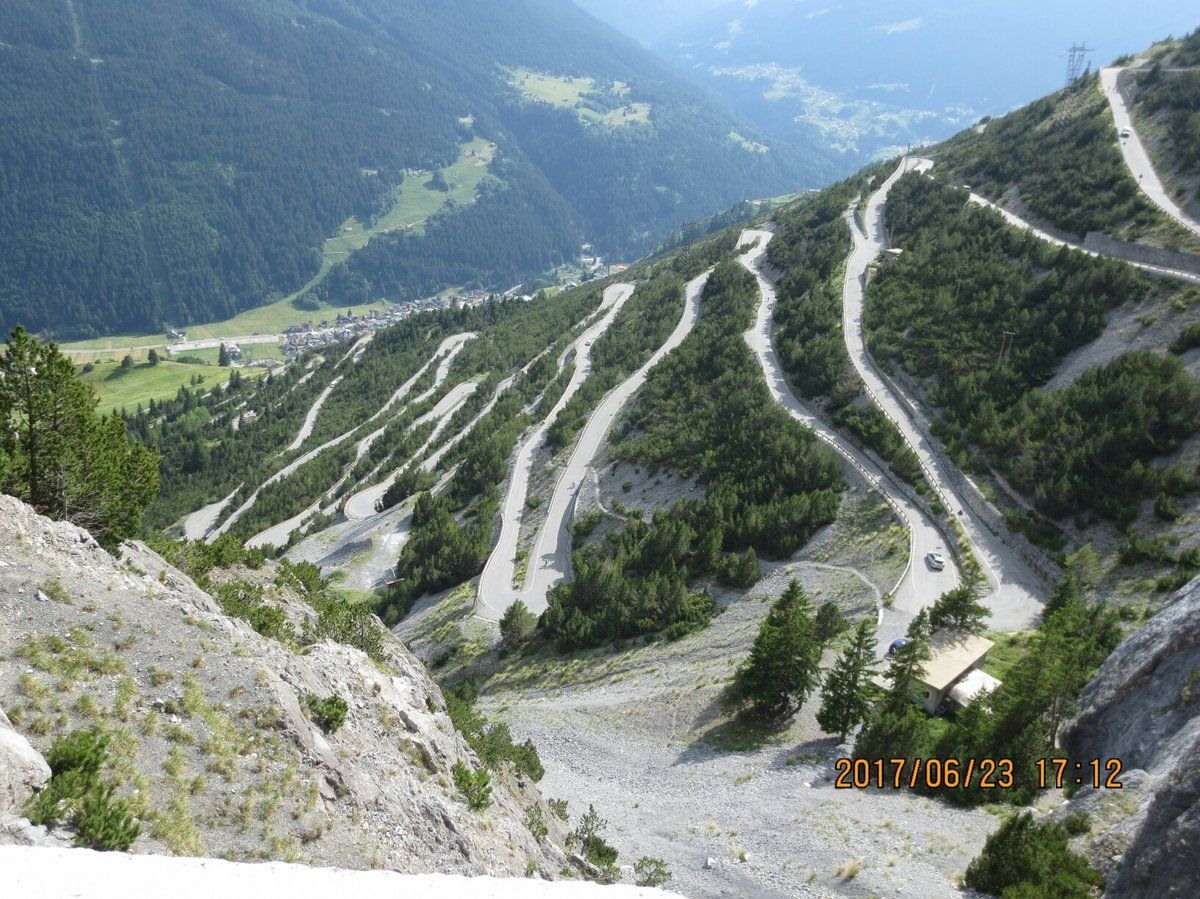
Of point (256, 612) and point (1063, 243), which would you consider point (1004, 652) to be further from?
point (1063, 243)

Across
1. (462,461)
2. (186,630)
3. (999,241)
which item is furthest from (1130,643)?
(462,461)

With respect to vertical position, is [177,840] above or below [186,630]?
below

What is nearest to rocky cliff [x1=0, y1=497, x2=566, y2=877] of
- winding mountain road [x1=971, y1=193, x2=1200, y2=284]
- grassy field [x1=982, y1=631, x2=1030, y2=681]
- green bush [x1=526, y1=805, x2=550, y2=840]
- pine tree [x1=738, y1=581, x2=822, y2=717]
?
green bush [x1=526, y1=805, x2=550, y2=840]

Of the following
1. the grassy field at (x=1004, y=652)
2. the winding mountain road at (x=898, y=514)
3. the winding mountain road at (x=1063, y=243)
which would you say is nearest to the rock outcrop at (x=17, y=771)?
the grassy field at (x=1004, y=652)

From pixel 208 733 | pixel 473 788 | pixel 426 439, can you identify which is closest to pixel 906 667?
pixel 473 788

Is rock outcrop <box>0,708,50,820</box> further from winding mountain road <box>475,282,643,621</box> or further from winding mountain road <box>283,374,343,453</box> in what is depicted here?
winding mountain road <box>283,374,343,453</box>

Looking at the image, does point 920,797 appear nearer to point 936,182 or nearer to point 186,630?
point 186,630
